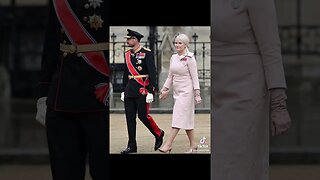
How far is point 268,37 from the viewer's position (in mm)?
2812

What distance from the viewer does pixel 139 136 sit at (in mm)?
3312

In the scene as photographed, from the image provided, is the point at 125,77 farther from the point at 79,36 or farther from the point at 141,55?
the point at 79,36

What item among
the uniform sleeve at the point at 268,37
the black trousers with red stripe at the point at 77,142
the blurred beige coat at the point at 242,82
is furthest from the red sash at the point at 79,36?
the uniform sleeve at the point at 268,37

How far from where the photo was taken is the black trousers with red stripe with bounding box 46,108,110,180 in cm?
300

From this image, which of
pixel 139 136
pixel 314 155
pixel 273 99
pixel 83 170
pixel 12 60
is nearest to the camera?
pixel 273 99

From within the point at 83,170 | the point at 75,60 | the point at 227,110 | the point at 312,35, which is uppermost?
the point at 312,35

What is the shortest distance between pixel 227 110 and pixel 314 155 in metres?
5.78

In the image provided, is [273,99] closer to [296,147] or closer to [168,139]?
[168,139]

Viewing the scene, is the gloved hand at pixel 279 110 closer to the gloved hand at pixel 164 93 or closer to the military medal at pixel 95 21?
the gloved hand at pixel 164 93

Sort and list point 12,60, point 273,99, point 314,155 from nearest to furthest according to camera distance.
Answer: point 273,99 → point 12,60 → point 314,155

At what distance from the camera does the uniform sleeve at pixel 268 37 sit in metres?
2.81

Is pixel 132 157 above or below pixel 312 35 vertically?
below

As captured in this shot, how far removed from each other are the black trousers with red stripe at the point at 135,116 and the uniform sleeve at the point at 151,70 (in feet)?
0.20

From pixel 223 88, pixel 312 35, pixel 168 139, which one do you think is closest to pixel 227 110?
pixel 223 88
